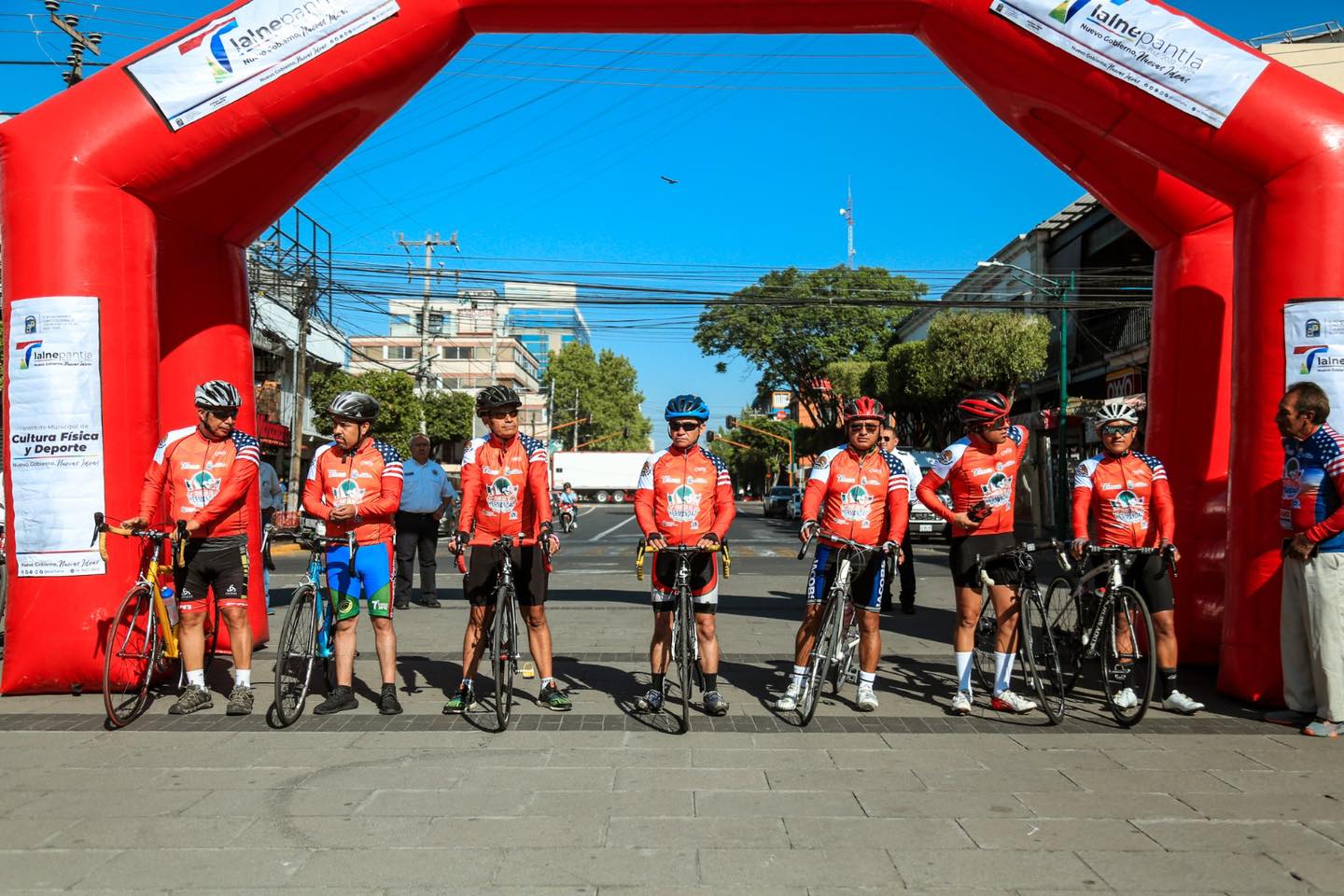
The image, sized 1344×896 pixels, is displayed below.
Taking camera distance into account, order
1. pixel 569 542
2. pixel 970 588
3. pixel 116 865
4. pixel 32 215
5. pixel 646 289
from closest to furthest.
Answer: pixel 116 865
pixel 970 588
pixel 32 215
pixel 646 289
pixel 569 542

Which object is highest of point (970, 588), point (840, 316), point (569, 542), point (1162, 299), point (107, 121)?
point (840, 316)

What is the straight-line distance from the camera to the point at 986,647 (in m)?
7.24

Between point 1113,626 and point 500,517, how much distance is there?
3775mm

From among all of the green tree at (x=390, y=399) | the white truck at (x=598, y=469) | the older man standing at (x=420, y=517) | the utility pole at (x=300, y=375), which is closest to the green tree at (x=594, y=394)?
the white truck at (x=598, y=469)

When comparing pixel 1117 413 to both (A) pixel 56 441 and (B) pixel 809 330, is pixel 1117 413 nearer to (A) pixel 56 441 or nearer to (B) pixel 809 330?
(A) pixel 56 441

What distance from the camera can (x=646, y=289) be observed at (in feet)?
74.3

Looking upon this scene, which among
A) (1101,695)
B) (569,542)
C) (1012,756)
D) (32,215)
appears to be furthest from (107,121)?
(569,542)

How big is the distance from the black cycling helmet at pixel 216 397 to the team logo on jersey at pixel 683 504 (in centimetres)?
273

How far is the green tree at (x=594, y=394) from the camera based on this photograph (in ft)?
388

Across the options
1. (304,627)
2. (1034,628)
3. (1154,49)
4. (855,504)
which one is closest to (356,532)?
(304,627)

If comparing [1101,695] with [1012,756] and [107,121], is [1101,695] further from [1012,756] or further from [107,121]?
[107,121]

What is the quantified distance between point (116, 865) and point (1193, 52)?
7370 millimetres

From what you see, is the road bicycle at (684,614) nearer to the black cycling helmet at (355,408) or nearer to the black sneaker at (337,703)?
the black cycling helmet at (355,408)

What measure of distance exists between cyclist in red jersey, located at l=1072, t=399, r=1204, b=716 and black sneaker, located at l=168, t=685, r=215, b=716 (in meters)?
5.41
